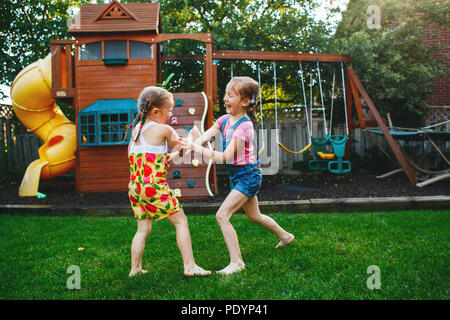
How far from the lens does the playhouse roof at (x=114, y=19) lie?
635 centimetres

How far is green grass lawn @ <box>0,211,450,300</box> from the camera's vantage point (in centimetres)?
230

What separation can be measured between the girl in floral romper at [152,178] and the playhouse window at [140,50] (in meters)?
4.32

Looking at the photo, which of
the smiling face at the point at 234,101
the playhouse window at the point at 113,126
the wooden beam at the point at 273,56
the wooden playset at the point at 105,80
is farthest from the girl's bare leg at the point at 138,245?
Answer: the wooden beam at the point at 273,56

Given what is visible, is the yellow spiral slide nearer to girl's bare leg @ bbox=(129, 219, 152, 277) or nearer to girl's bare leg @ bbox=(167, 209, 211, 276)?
girl's bare leg @ bbox=(129, 219, 152, 277)

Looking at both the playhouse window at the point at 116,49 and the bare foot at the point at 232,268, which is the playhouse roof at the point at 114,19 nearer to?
the playhouse window at the point at 116,49

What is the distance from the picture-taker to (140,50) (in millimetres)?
6512

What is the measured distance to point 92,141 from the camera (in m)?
6.51

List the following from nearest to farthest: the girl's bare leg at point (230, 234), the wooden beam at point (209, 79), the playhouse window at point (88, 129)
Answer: the girl's bare leg at point (230, 234) < the wooden beam at point (209, 79) < the playhouse window at point (88, 129)

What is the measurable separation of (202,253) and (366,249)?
1.53 m

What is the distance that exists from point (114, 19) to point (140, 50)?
0.80 meters

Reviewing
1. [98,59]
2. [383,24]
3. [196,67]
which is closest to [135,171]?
[98,59]

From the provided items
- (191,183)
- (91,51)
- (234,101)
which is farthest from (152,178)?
(91,51)

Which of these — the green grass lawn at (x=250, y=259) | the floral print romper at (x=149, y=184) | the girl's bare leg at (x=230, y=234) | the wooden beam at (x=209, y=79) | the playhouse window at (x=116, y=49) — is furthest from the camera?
the playhouse window at (x=116, y=49)

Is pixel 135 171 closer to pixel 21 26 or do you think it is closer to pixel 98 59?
pixel 98 59
